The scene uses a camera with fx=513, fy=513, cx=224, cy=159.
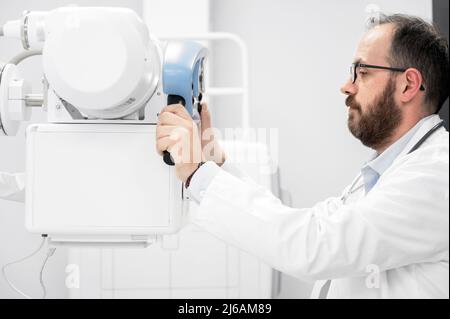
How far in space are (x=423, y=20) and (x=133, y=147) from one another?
0.60m

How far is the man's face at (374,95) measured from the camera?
3.01 feet

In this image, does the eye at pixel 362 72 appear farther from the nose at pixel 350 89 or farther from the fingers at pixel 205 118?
the fingers at pixel 205 118

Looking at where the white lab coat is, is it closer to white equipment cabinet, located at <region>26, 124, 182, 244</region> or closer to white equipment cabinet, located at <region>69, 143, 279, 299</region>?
white equipment cabinet, located at <region>26, 124, 182, 244</region>

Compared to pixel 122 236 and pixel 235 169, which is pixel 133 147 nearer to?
pixel 122 236

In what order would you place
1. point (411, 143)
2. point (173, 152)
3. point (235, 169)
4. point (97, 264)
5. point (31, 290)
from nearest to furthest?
point (173, 152)
point (411, 143)
point (235, 169)
point (31, 290)
point (97, 264)

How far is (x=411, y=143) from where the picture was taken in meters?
0.88

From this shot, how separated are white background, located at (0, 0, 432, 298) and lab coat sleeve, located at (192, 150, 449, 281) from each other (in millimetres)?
809

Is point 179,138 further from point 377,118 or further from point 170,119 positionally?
point 377,118

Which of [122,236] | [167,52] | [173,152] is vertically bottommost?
[122,236]

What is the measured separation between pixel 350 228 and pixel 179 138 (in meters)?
0.28

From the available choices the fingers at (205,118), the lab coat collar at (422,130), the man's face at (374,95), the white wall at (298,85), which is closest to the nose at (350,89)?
the man's face at (374,95)

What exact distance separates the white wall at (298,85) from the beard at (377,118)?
62 cm

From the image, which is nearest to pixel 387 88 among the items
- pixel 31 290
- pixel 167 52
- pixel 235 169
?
pixel 235 169

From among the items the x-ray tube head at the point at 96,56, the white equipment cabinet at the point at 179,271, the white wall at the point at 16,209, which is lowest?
the white equipment cabinet at the point at 179,271
